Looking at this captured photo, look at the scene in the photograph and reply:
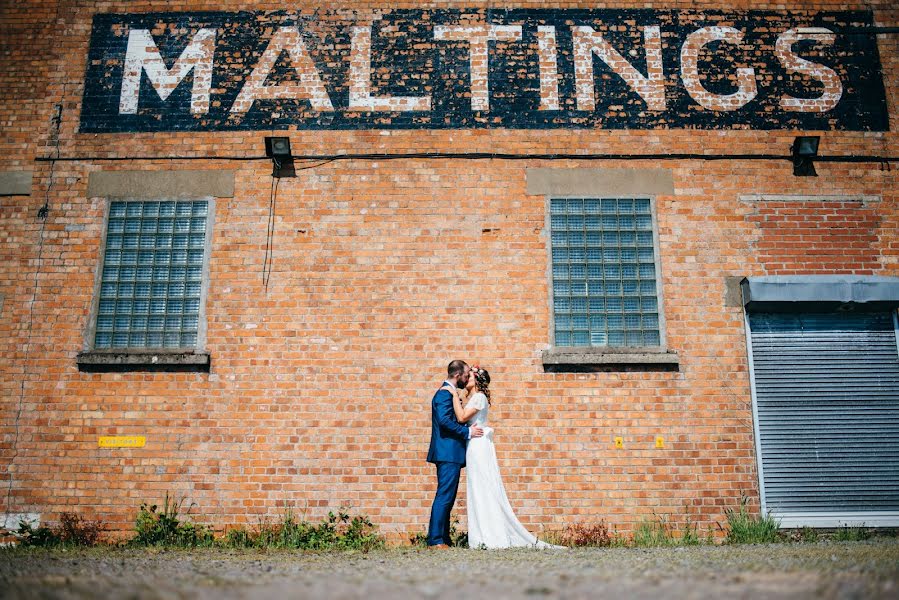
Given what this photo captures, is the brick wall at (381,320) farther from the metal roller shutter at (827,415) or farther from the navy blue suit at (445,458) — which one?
the navy blue suit at (445,458)

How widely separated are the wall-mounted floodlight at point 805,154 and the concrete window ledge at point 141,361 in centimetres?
766

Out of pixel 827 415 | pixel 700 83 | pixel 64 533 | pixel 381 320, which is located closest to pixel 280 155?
pixel 381 320

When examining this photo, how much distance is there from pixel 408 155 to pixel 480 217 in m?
1.22

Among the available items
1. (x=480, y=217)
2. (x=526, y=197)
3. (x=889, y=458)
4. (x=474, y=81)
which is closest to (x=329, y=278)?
(x=480, y=217)

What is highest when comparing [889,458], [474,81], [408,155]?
[474,81]

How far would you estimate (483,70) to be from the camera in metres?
9.02

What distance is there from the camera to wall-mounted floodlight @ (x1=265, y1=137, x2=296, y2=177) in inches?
339

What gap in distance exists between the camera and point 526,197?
864 centimetres

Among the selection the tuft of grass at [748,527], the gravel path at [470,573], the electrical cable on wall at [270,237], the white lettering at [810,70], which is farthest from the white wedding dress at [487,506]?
the white lettering at [810,70]

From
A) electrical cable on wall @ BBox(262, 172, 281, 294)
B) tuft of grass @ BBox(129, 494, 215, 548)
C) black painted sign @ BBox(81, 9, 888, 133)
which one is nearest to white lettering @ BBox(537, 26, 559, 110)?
black painted sign @ BBox(81, 9, 888, 133)

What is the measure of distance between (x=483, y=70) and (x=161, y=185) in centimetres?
437

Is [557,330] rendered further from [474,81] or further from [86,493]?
[86,493]

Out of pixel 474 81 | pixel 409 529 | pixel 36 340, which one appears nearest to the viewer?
pixel 409 529

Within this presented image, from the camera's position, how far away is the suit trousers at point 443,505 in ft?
22.6
